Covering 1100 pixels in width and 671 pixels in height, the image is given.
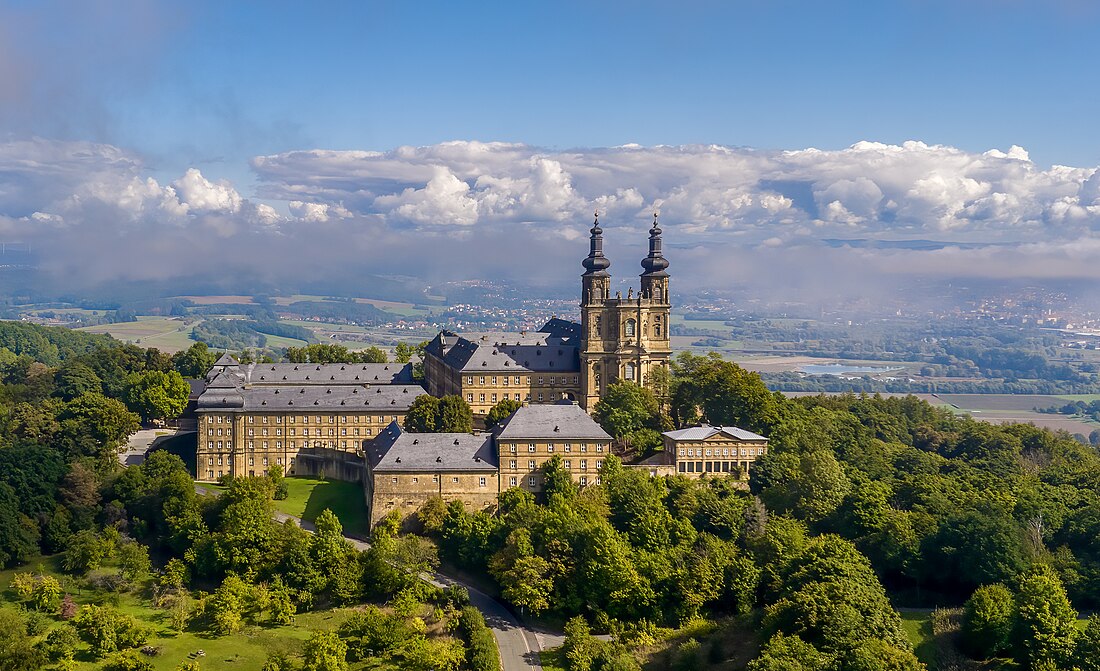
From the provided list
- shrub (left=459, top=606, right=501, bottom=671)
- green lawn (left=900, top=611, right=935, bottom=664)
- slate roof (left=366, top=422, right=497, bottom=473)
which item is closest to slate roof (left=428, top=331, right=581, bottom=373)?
slate roof (left=366, top=422, right=497, bottom=473)

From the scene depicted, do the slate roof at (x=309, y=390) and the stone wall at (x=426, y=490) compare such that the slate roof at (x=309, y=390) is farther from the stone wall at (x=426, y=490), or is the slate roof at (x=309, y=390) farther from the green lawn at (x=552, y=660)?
the green lawn at (x=552, y=660)

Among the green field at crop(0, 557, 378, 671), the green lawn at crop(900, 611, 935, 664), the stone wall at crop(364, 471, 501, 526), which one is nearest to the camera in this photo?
the green lawn at crop(900, 611, 935, 664)

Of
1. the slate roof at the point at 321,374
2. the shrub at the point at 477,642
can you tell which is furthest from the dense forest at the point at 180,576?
the slate roof at the point at 321,374

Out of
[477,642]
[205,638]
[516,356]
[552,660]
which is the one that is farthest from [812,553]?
[516,356]

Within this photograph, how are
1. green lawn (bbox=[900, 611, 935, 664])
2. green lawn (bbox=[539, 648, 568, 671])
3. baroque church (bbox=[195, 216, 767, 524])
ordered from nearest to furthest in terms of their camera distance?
green lawn (bbox=[900, 611, 935, 664]), green lawn (bbox=[539, 648, 568, 671]), baroque church (bbox=[195, 216, 767, 524])

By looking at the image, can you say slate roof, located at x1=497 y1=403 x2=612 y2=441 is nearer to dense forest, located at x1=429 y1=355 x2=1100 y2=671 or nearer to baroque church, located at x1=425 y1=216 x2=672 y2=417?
dense forest, located at x1=429 y1=355 x2=1100 y2=671

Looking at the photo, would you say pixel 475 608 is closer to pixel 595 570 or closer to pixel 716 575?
pixel 595 570

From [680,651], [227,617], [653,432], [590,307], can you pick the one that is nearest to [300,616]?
[227,617]
